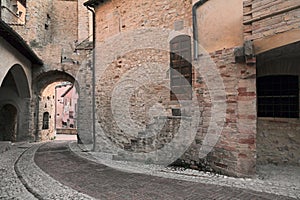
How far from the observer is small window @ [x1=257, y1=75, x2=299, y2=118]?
5840mm

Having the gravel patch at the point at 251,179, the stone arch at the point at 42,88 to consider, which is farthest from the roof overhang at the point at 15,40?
the gravel patch at the point at 251,179

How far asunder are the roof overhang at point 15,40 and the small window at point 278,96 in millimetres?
7328

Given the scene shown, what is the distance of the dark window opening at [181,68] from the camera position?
683 cm

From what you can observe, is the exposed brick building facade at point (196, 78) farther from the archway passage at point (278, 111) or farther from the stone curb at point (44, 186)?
the stone curb at point (44, 186)

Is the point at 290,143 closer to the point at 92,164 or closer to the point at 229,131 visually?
the point at 229,131

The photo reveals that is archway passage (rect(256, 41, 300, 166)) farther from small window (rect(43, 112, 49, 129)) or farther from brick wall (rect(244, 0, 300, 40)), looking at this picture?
small window (rect(43, 112, 49, 129))

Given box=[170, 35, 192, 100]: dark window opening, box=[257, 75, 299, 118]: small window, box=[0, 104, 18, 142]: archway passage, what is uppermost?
box=[170, 35, 192, 100]: dark window opening

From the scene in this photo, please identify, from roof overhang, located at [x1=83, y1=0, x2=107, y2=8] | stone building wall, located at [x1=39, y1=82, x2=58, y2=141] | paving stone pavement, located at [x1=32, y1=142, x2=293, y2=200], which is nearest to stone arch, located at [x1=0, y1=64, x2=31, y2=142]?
stone building wall, located at [x1=39, y1=82, x2=58, y2=141]

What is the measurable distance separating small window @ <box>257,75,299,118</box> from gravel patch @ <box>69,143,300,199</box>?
1423 millimetres

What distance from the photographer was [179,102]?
6910 millimetres

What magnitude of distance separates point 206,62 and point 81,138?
26.7ft

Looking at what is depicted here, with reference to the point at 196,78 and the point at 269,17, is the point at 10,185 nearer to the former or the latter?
the point at 196,78

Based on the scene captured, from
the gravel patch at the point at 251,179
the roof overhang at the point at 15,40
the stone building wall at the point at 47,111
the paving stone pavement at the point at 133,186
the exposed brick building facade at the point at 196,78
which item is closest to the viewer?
the paving stone pavement at the point at 133,186

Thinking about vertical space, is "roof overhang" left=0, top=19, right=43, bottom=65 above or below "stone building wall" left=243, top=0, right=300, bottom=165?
above
